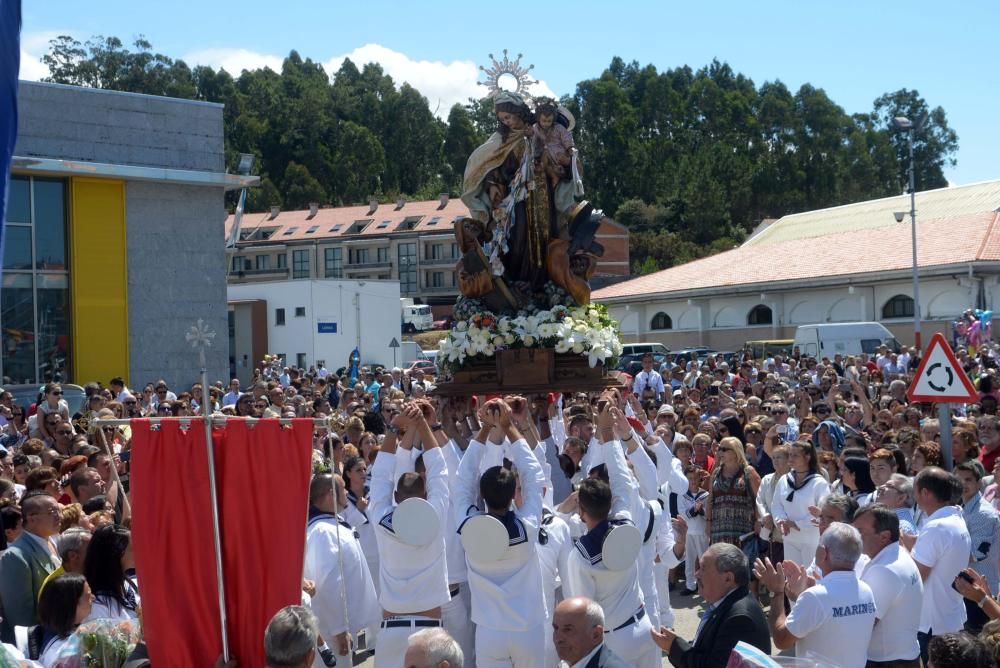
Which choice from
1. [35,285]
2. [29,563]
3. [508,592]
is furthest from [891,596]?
[35,285]

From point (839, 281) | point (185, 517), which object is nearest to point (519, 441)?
point (185, 517)

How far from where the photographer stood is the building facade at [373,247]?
7175 centimetres

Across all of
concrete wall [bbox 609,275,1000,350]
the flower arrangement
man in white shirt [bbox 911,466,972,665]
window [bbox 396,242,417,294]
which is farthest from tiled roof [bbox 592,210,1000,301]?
man in white shirt [bbox 911,466,972,665]

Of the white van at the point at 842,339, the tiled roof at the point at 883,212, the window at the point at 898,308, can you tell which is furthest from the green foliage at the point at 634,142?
the white van at the point at 842,339

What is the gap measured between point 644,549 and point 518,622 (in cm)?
135

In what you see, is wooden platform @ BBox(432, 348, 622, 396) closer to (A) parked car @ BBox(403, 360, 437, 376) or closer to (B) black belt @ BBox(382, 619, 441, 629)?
(B) black belt @ BBox(382, 619, 441, 629)

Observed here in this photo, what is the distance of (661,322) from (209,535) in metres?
42.8

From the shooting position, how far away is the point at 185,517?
5.10m

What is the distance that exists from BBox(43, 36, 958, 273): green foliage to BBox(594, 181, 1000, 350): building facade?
83.1ft

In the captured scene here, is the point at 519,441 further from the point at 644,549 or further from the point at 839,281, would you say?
the point at 839,281

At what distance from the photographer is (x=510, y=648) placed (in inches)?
254

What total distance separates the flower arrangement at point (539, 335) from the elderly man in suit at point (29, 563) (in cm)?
421

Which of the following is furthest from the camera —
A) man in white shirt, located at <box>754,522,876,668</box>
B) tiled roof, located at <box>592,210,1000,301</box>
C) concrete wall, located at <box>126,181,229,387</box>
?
tiled roof, located at <box>592,210,1000,301</box>

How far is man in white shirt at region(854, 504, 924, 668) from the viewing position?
6.12 metres
